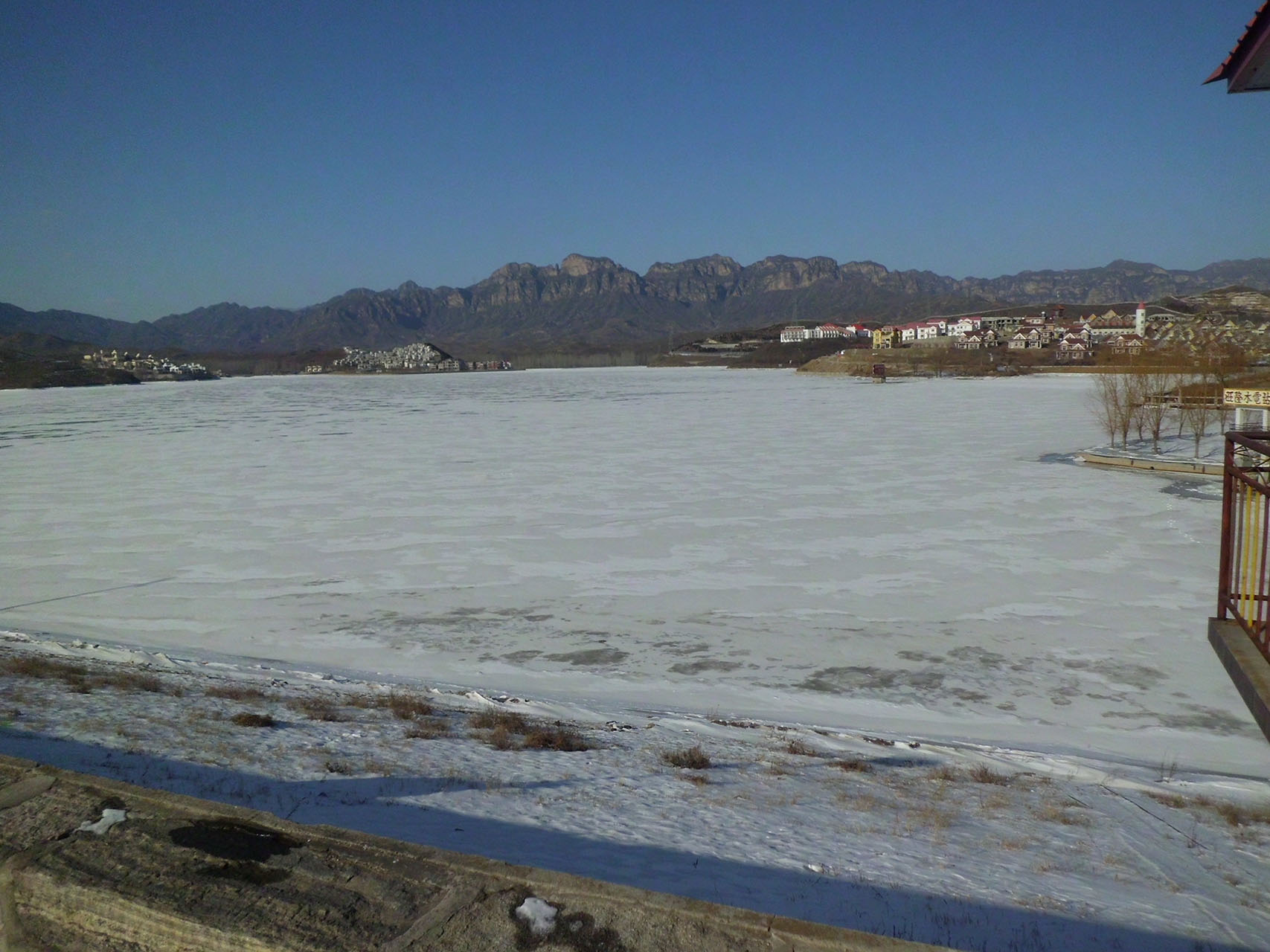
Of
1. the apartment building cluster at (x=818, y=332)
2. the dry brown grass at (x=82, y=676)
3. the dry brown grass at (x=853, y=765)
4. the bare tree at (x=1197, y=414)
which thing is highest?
the apartment building cluster at (x=818, y=332)

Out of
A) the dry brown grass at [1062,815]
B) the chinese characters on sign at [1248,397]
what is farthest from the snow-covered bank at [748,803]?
the chinese characters on sign at [1248,397]

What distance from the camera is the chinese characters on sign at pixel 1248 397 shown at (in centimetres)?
2156

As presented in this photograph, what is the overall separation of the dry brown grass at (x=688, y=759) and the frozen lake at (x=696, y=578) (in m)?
1.35

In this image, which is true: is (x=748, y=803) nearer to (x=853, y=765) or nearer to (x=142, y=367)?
(x=853, y=765)

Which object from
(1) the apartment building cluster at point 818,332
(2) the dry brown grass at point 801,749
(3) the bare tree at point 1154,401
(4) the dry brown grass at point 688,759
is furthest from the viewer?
(1) the apartment building cluster at point 818,332

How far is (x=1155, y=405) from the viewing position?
22484 mm

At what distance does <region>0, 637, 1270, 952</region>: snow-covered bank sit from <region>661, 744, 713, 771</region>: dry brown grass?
0.23 feet

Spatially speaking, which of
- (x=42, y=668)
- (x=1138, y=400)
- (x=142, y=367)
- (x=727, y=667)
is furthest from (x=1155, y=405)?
(x=142, y=367)

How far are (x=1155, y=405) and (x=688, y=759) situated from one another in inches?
856

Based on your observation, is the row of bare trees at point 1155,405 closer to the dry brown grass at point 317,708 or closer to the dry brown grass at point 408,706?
the dry brown grass at point 408,706

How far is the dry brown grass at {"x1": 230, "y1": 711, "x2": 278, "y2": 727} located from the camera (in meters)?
5.15

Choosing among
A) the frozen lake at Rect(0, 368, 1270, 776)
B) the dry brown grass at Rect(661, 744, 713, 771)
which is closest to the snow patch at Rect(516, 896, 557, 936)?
the dry brown grass at Rect(661, 744, 713, 771)

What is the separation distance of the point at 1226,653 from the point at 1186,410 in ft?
77.5

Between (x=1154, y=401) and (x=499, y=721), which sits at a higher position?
(x=1154, y=401)
